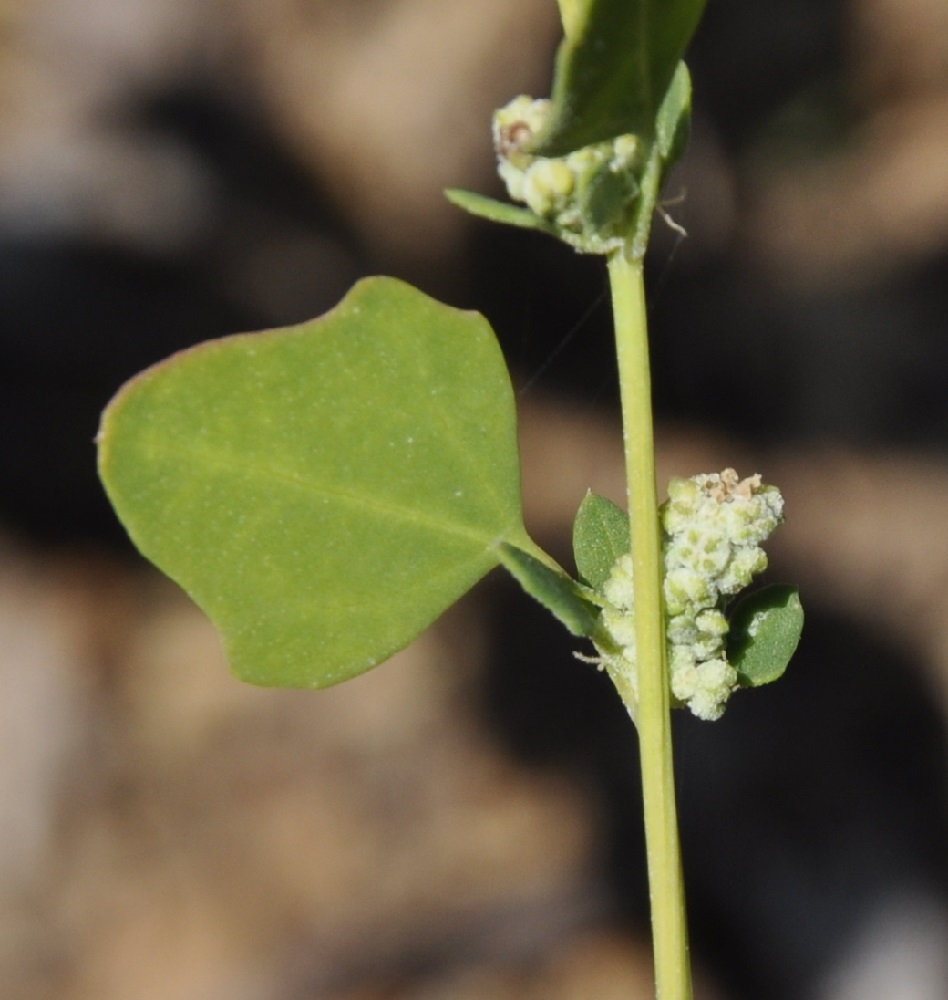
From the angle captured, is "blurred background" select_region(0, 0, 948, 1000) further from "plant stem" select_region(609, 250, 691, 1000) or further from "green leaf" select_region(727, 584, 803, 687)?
"plant stem" select_region(609, 250, 691, 1000)

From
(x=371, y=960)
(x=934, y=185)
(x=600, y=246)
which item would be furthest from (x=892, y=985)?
(x=600, y=246)

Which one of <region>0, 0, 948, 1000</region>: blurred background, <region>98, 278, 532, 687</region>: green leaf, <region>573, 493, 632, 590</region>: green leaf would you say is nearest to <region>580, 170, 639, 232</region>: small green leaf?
<region>98, 278, 532, 687</region>: green leaf

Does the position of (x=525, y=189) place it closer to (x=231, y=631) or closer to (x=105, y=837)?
(x=231, y=631)

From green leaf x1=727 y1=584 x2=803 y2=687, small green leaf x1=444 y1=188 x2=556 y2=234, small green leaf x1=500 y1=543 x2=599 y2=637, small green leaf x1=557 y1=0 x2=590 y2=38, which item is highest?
small green leaf x1=557 y1=0 x2=590 y2=38

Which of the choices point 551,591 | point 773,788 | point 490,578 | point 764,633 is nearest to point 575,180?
point 551,591

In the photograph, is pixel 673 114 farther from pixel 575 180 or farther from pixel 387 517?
pixel 387 517

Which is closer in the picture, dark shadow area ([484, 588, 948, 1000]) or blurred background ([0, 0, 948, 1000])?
blurred background ([0, 0, 948, 1000])

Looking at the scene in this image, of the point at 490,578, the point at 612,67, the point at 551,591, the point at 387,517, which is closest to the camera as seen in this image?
the point at 612,67

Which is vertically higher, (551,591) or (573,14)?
(573,14)
